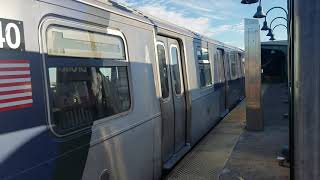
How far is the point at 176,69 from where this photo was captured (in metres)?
7.34

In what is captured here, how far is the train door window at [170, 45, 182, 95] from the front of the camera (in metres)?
7.11

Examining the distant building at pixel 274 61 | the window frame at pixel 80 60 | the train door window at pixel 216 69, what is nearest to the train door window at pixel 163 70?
the window frame at pixel 80 60

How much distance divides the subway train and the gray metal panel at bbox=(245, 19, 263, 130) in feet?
10.8

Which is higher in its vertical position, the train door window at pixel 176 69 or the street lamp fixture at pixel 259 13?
the street lamp fixture at pixel 259 13

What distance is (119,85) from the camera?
4.67 m

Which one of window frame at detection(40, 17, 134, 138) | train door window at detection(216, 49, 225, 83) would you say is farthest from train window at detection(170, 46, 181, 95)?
train door window at detection(216, 49, 225, 83)

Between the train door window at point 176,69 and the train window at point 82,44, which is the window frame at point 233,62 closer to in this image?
the train door window at point 176,69

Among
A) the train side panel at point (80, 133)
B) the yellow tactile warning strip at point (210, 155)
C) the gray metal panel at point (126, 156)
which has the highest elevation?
the train side panel at point (80, 133)

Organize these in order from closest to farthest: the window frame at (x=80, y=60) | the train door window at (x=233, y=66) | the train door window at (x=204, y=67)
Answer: the window frame at (x=80, y=60) → the train door window at (x=204, y=67) → the train door window at (x=233, y=66)

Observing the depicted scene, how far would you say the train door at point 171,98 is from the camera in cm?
631

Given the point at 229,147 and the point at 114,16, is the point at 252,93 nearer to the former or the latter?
the point at 229,147

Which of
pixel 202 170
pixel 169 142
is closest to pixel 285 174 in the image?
pixel 202 170

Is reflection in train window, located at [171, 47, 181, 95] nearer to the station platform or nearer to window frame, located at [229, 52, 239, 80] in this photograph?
the station platform

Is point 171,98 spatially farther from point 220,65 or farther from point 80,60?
point 220,65
